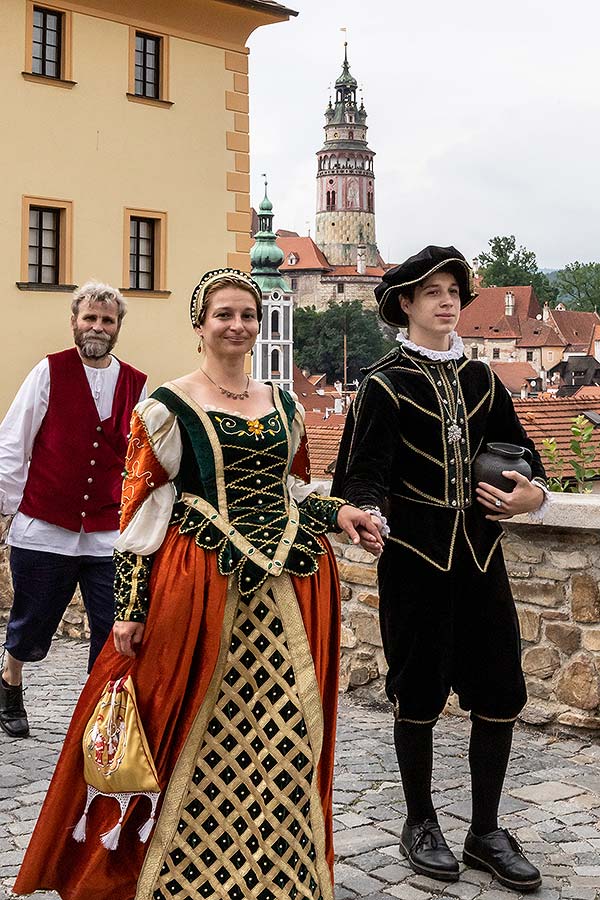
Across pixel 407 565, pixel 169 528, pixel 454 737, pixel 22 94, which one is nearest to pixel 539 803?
pixel 454 737

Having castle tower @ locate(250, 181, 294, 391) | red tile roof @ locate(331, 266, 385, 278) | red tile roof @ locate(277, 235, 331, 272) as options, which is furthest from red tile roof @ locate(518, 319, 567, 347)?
red tile roof @ locate(277, 235, 331, 272)

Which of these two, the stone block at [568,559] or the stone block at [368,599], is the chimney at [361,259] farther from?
the stone block at [568,559]

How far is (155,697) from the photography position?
11.1ft

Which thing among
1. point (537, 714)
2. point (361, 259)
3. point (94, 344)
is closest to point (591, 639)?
point (537, 714)

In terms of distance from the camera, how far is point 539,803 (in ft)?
15.2

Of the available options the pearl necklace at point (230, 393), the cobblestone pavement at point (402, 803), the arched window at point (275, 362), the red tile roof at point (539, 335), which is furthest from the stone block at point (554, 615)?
the red tile roof at point (539, 335)

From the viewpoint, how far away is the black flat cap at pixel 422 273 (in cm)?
382

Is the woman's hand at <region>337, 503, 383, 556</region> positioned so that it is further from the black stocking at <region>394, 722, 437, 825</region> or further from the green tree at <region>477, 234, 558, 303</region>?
the green tree at <region>477, 234, 558, 303</region>

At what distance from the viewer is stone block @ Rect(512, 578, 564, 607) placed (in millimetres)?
5506

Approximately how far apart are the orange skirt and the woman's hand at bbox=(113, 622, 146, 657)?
21 millimetres

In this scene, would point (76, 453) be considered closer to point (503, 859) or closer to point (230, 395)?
point (230, 395)

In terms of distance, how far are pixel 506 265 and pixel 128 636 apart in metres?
110

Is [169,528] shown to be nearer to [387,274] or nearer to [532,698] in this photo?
[387,274]

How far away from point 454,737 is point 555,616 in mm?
700
